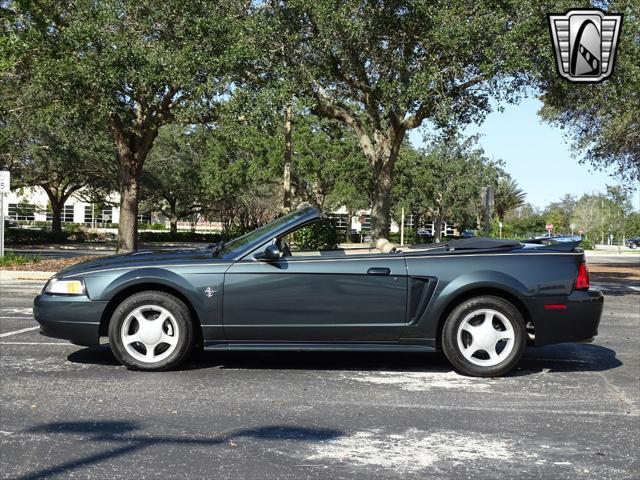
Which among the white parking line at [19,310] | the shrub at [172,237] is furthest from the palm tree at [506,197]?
the white parking line at [19,310]

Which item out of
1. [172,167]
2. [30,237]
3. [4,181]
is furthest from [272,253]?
[172,167]

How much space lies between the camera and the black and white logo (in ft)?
44.4

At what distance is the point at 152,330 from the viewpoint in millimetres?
5957

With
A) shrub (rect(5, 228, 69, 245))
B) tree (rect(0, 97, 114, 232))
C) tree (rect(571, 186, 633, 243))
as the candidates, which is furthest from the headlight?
tree (rect(571, 186, 633, 243))

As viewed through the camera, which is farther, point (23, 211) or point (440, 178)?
point (23, 211)

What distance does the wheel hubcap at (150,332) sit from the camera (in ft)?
19.5

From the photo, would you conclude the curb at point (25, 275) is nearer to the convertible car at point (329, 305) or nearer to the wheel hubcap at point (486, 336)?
the convertible car at point (329, 305)

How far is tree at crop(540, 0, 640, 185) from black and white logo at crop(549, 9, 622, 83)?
31cm

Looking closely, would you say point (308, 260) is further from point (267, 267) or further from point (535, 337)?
point (535, 337)

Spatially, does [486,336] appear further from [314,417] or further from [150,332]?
[150,332]

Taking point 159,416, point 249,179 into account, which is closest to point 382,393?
point 159,416

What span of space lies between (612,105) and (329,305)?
47.8 feet

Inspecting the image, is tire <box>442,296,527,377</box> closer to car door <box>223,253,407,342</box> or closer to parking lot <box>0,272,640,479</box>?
parking lot <box>0,272,640,479</box>

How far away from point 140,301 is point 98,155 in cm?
3262
